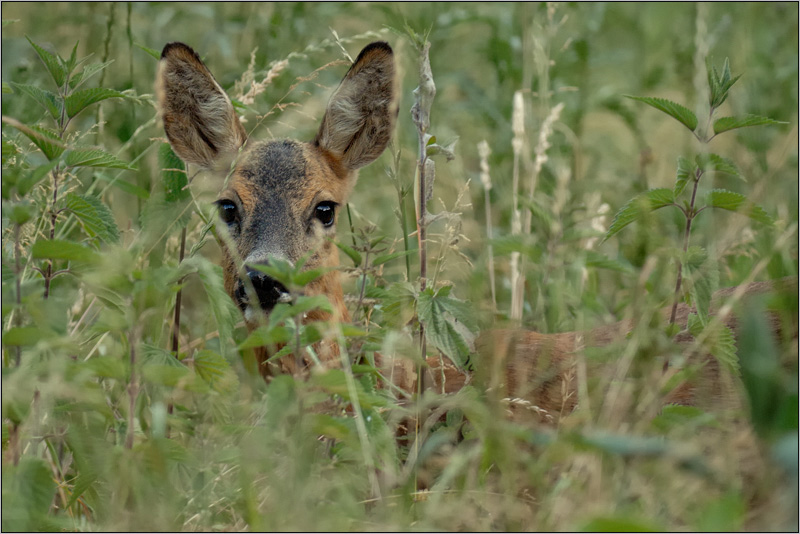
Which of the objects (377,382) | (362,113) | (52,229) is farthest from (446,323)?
(362,113)

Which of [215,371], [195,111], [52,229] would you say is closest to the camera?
[215,371]

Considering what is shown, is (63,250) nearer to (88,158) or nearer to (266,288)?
(88,158)

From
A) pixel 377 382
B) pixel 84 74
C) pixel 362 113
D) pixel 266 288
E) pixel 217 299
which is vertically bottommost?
pixel 377 382

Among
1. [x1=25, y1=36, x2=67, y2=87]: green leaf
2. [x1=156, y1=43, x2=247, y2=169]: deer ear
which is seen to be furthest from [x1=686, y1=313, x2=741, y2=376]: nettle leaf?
[x1=156, y1=43, x2=247, y2=169]: deer ear

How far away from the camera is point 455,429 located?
111 inches

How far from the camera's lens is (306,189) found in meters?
4.16

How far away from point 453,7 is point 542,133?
2.98 metres

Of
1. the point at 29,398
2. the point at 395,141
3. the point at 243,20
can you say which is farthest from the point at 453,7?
the point at 29,398

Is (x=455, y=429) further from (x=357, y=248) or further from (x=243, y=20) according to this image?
(x=243, y=20)

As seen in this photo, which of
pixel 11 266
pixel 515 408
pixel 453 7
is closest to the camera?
pixel 11 266

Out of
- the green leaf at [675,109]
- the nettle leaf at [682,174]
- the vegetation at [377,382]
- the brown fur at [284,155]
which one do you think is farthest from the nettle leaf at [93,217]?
the nettle leaf at [682,174]

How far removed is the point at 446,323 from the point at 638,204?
2.32 ft

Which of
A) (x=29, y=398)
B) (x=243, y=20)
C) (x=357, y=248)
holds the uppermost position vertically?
(x=243, y=20)

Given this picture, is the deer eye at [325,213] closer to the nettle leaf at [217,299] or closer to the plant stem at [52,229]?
the plant stem at [52,229]
